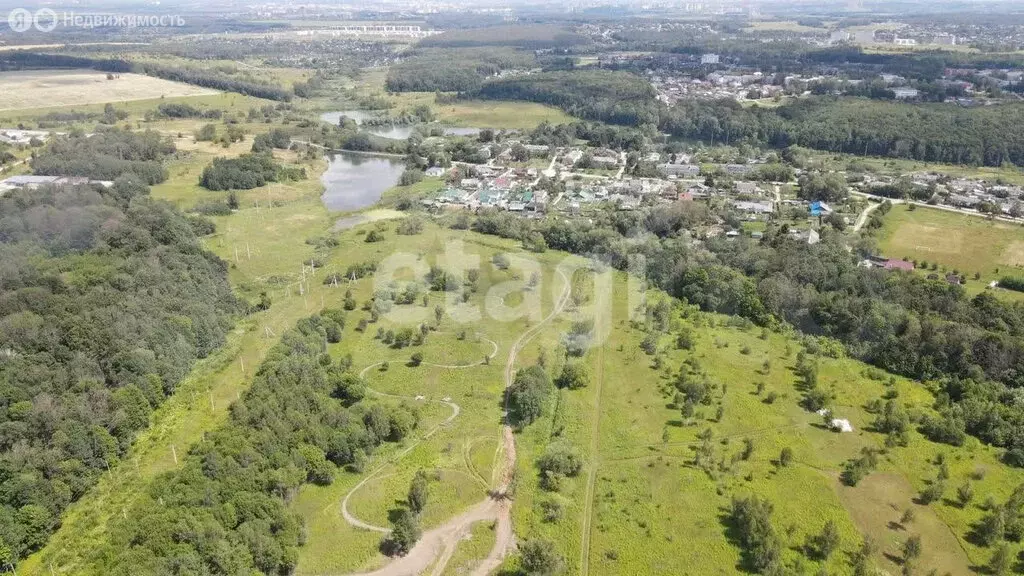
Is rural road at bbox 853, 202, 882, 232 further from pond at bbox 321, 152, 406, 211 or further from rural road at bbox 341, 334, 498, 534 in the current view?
pond at bbox 321, 152, 406, 211

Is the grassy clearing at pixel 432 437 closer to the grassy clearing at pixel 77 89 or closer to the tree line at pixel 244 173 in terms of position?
the tree line at pixel 244 173

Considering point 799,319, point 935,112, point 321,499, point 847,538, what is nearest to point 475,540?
point 321,499


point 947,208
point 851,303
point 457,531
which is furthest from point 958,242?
point 457,531

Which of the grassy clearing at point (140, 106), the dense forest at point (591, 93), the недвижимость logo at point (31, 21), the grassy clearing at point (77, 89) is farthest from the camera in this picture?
the недвижимость logo at point (31, 21)

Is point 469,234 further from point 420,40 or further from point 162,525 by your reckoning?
point 420,40

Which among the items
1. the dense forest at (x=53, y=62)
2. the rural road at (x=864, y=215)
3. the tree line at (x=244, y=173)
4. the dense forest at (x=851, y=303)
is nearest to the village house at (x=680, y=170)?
the rural road at (x=864, y=215)

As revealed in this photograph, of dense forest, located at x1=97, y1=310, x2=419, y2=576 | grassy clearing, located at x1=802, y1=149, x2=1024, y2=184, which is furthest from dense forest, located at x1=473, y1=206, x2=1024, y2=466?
grassy clearing, located at x1=802, y1=149, x2=1024, y2=184

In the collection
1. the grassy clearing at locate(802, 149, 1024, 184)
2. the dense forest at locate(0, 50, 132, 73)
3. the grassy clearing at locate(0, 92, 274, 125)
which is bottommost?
the grassy clearing at locate(802, 149, 1024, 184)
